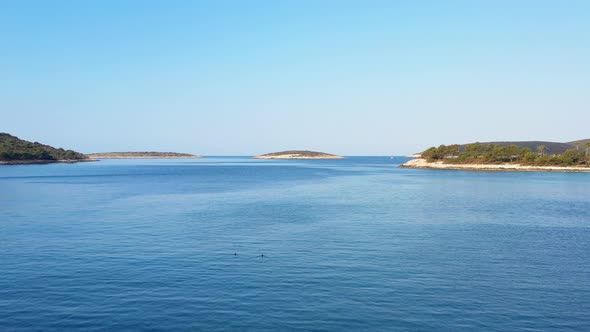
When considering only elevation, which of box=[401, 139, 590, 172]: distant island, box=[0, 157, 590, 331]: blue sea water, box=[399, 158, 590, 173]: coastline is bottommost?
box=[0, 157, 590, 331]: blue sea water

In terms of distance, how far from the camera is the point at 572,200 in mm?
67562

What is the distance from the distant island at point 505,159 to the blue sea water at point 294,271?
117779 millimetres

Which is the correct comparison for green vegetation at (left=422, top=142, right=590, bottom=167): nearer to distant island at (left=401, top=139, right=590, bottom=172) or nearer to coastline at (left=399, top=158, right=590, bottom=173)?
distant island at (left=401, top=139, right=590, bottom=172)

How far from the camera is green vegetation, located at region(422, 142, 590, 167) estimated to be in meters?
158

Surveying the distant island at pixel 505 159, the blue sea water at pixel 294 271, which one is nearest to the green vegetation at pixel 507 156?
the distant island at pixel 505 159

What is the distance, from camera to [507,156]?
562 feet

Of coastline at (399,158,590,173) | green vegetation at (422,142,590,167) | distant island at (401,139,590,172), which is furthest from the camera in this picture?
green vegetation at (422,142,590,167)

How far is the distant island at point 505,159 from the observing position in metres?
156

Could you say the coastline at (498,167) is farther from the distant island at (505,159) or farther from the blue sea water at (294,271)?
the blue sea water at (294,271)

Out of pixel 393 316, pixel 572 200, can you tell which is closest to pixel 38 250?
pixel 393 316

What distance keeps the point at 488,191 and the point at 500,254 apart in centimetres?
5636

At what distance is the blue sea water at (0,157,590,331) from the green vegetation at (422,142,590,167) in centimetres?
11966

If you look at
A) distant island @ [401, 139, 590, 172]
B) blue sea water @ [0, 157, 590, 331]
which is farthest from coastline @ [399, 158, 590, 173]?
blue sea water @ [0, 157, 590, 331]

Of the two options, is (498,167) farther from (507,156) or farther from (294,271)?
(294,271)
